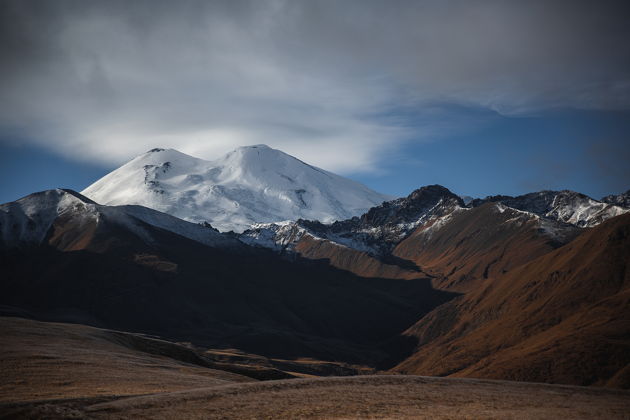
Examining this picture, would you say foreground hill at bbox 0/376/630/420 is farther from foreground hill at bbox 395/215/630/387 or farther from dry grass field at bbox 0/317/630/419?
foreground hill at bbox 395/215/630/387

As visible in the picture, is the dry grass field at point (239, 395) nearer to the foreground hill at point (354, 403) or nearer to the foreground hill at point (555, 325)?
the foreground hill at point (354, 403)

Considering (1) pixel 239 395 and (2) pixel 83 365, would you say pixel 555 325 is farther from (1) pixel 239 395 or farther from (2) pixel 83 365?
(1) pixel 239 395

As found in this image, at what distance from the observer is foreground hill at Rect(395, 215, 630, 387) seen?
10169 cm

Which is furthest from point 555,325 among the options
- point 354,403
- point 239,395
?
point 239,395

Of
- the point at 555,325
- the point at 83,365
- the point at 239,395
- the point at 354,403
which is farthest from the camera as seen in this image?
the point at 555,325

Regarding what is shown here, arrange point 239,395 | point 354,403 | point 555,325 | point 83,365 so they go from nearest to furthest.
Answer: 1. point 354,403
2. point 239,395
3. point 83,365
4. point 555,325

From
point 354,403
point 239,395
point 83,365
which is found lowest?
point 83,365

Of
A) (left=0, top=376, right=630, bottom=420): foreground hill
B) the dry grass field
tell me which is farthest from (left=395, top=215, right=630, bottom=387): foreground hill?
the dry grass field

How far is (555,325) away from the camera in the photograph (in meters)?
142

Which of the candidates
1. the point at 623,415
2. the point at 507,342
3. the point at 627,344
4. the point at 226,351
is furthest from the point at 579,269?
the point at 623,415

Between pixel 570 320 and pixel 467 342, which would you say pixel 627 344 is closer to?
pixel 570 320

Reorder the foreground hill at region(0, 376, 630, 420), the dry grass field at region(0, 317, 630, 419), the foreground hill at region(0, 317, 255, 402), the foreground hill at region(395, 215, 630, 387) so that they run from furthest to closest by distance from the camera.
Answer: the foreground hill at region(395, 215, 630, 387) < the foreground hill at region(0, 317, 255, 402) < the dry grass field at region(0, 317, 630, 419) < the foreground hill at region(0, 376, 630, 420)

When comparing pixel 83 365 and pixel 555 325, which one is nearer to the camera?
pixel 83 365

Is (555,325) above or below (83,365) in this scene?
above
